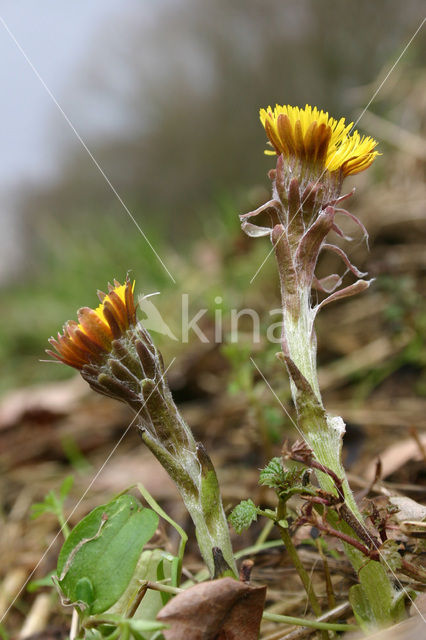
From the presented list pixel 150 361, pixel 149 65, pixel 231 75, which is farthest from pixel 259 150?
pixel 150 361

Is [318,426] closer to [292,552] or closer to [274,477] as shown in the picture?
[274,477]

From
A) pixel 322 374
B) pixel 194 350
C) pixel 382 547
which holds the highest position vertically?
pixel 194 350

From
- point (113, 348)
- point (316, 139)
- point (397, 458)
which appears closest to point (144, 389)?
point (113, 348)

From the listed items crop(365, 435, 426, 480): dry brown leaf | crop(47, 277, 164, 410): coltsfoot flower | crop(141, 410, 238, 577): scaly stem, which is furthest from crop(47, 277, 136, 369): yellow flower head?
crop(365, 435, 426, 480): dry brown leaf

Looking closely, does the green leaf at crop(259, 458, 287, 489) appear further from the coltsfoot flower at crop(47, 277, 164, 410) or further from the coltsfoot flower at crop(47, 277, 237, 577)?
the coltsfoot flower at crop(47, 277, 164, 410)

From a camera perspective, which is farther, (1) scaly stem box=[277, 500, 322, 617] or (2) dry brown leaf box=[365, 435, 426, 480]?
(2) dry brown leaf box=[365, 435, 426, 480]

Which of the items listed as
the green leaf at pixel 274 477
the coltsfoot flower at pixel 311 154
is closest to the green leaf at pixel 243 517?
the green leaf at pixel 274 477

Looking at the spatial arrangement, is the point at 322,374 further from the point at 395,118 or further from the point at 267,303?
the point at 395,118
